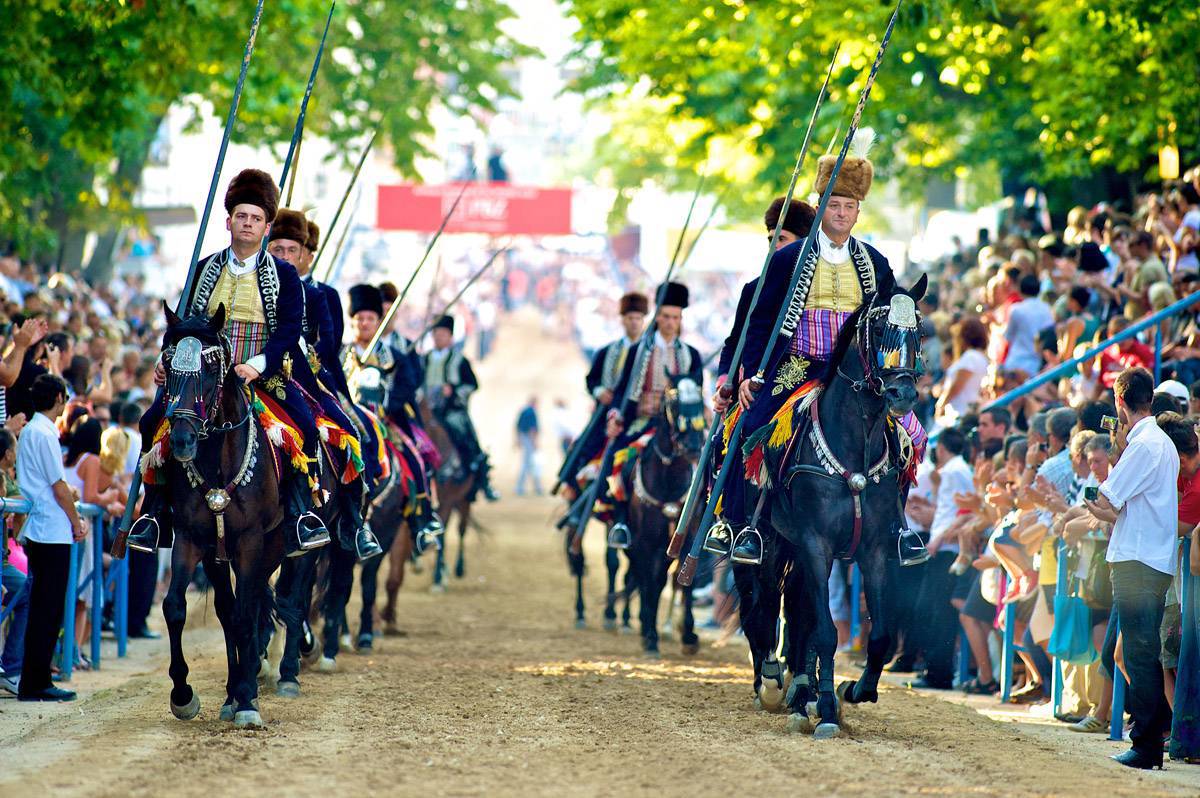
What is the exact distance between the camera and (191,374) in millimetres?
9125

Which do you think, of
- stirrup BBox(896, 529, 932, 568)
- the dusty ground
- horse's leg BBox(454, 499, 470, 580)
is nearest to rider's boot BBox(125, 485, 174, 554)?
the dusty ground

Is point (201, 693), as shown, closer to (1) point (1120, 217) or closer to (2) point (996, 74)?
(1) point (1120, 217)

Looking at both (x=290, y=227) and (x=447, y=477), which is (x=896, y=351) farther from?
(x=447, y=477)

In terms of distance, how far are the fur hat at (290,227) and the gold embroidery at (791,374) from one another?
3.79 m

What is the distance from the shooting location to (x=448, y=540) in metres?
26.2

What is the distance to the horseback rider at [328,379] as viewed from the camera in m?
11.1

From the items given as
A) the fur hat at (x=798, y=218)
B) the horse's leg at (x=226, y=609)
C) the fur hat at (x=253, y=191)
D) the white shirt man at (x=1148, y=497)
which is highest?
the fur hat at (x=798, y=218)

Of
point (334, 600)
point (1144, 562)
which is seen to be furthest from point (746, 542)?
point (334, 600)

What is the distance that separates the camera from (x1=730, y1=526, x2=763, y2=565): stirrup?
10.2m

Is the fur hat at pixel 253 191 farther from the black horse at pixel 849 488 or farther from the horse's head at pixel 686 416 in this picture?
the horse's head at pixel 686 416

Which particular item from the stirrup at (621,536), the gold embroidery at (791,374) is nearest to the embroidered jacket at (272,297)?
the gold embroidery at (791,374)

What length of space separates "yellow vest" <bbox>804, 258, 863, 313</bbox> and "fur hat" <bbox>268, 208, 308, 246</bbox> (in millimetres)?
3869

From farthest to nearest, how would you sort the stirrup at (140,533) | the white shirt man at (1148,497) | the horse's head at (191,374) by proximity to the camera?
the stirrup at (140,533), the white shirt man at (1148,497), the horse's head at (191,374)

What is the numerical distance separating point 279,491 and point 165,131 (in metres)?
34.5
